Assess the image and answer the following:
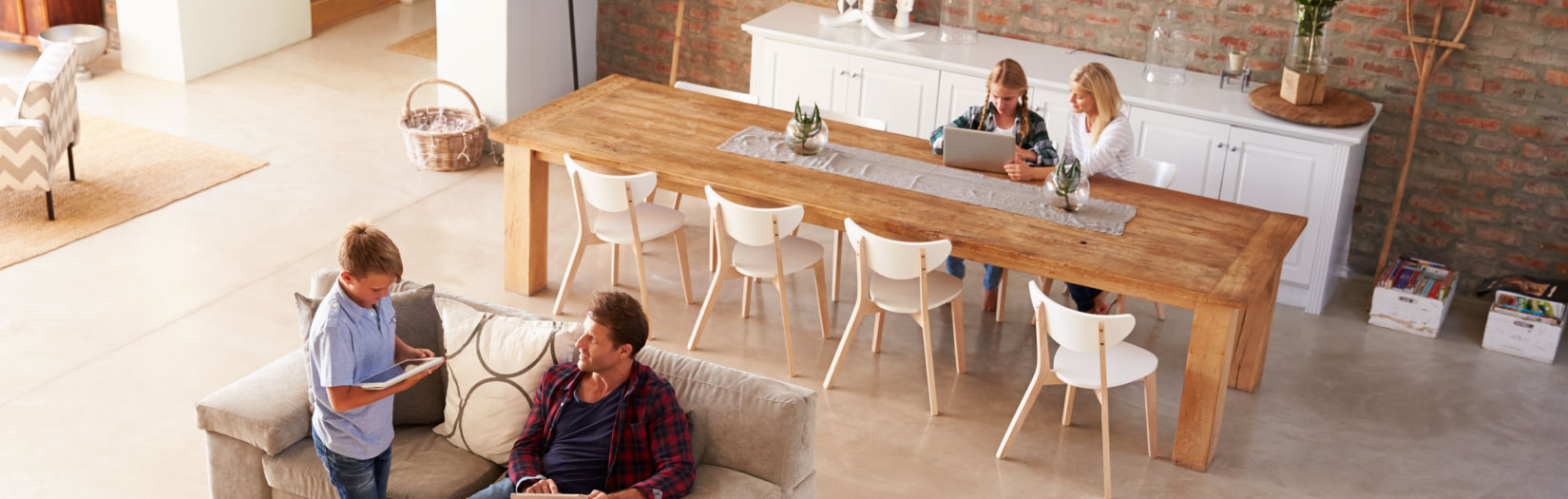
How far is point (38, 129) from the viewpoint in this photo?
6.18 m

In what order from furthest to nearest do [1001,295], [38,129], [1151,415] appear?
1. [38,129]
2. [1001,295]
3. [1151,415]

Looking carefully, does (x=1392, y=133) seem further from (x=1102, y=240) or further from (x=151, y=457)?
(x=151, y=457)

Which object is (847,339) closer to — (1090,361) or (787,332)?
(787,332)

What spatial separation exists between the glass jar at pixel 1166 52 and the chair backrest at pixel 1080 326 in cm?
234

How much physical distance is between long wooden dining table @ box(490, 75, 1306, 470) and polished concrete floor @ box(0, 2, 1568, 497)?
28cm

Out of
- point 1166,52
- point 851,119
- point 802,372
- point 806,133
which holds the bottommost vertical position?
point 802,372

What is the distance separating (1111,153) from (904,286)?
1002 mm

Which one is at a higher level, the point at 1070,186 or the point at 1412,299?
the point at 1070,186

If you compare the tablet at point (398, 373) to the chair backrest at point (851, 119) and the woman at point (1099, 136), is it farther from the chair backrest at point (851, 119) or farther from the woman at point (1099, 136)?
the chair backrest at point (851, 119)

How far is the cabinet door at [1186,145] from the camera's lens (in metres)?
6.18

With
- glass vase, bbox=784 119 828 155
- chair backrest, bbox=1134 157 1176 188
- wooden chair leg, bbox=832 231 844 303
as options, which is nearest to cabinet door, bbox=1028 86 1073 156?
chair backrest, bbox=1134 157 1176 188

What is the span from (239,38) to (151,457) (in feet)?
15.7

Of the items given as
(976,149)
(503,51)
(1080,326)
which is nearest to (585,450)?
(1080,326)

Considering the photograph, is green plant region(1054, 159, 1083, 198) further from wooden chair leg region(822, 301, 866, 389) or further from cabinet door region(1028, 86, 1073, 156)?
cabinet door region(1028, 86, 1073, 156)
